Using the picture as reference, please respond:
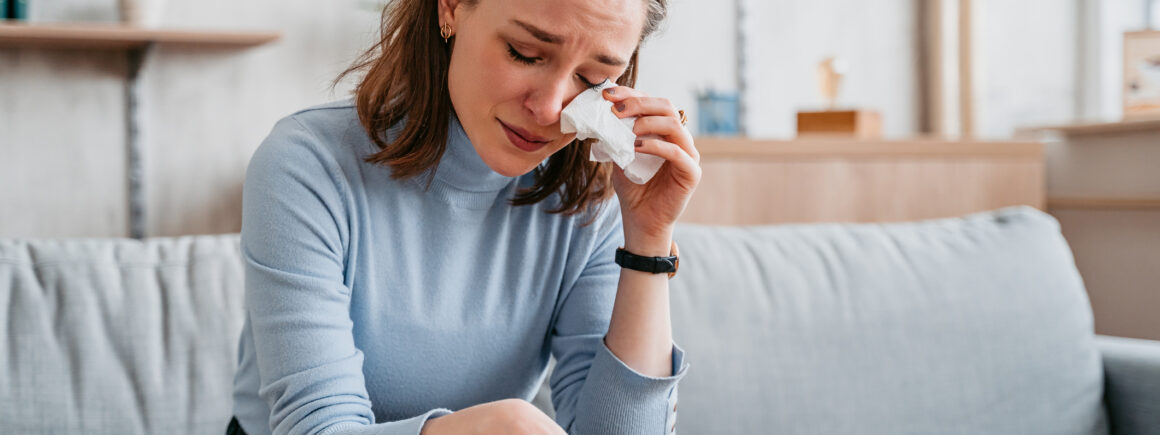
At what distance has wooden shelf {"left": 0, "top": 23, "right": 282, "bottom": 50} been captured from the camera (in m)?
1.94

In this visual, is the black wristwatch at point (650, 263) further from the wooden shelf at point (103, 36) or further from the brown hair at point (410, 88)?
the wooden shelf at point (103, 36)

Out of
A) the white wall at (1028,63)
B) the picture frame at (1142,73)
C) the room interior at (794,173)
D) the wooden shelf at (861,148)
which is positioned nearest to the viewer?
the room interior at (794,173)

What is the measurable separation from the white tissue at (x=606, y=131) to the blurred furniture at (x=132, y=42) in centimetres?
146

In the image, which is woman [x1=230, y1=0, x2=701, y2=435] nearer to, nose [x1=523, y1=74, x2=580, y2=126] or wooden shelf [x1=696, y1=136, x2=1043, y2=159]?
nose [x1=523, y1=74, x2=580, y2=126]

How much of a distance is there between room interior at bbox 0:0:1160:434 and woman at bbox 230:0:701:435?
244 mm

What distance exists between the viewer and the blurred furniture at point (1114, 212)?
2252 mm

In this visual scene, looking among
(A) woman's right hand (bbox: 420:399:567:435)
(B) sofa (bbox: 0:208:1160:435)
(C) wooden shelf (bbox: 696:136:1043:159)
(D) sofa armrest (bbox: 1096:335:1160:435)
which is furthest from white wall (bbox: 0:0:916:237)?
(A) woman's right hand (bbox: 420:399:567:435)

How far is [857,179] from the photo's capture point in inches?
88.4

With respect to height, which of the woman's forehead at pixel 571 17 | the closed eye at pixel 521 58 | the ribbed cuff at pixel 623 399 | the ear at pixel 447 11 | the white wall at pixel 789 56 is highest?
the white wall at pixel 789 56

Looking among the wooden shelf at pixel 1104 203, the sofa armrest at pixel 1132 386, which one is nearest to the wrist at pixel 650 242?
the sofa armrest at pixel 1132 386

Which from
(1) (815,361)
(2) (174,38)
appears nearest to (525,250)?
(1) (815,361)

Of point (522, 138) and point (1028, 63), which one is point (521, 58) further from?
point (1028, 63)

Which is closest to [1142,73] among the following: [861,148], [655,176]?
[861,148]

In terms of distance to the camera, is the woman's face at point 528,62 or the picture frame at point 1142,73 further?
the picture frame at point 1142,73
